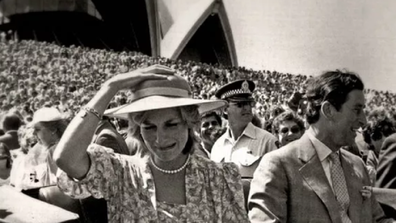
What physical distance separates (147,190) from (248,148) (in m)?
2.35

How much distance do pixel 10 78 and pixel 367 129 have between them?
9446 millimetres

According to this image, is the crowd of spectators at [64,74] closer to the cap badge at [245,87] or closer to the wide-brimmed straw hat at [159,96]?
the cap badge at [245,87]

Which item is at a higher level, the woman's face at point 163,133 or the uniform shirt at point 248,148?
the woman's face at point 163,133

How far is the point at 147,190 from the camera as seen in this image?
6.22ft

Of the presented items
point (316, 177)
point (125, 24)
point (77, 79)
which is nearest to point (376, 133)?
point (316, 177)

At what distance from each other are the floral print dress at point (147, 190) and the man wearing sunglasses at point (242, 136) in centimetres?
202

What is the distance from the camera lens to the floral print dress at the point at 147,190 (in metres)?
1.82

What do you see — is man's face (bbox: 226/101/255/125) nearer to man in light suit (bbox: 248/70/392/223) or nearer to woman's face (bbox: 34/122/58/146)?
woman's face (bbox: 34/122/58/146)

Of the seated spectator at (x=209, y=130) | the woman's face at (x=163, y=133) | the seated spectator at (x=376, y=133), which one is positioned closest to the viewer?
the woman's face at (x=163, y=133)

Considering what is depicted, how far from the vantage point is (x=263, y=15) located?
5434mm

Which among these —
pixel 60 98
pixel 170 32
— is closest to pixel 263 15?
pixel 170 32

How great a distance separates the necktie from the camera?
2.28 meters

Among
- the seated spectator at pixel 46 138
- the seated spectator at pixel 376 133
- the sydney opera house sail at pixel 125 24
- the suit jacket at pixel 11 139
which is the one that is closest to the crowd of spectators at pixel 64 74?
the sydney opera house sail at pixel 125 24

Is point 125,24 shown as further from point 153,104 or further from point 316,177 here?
point 153,104
